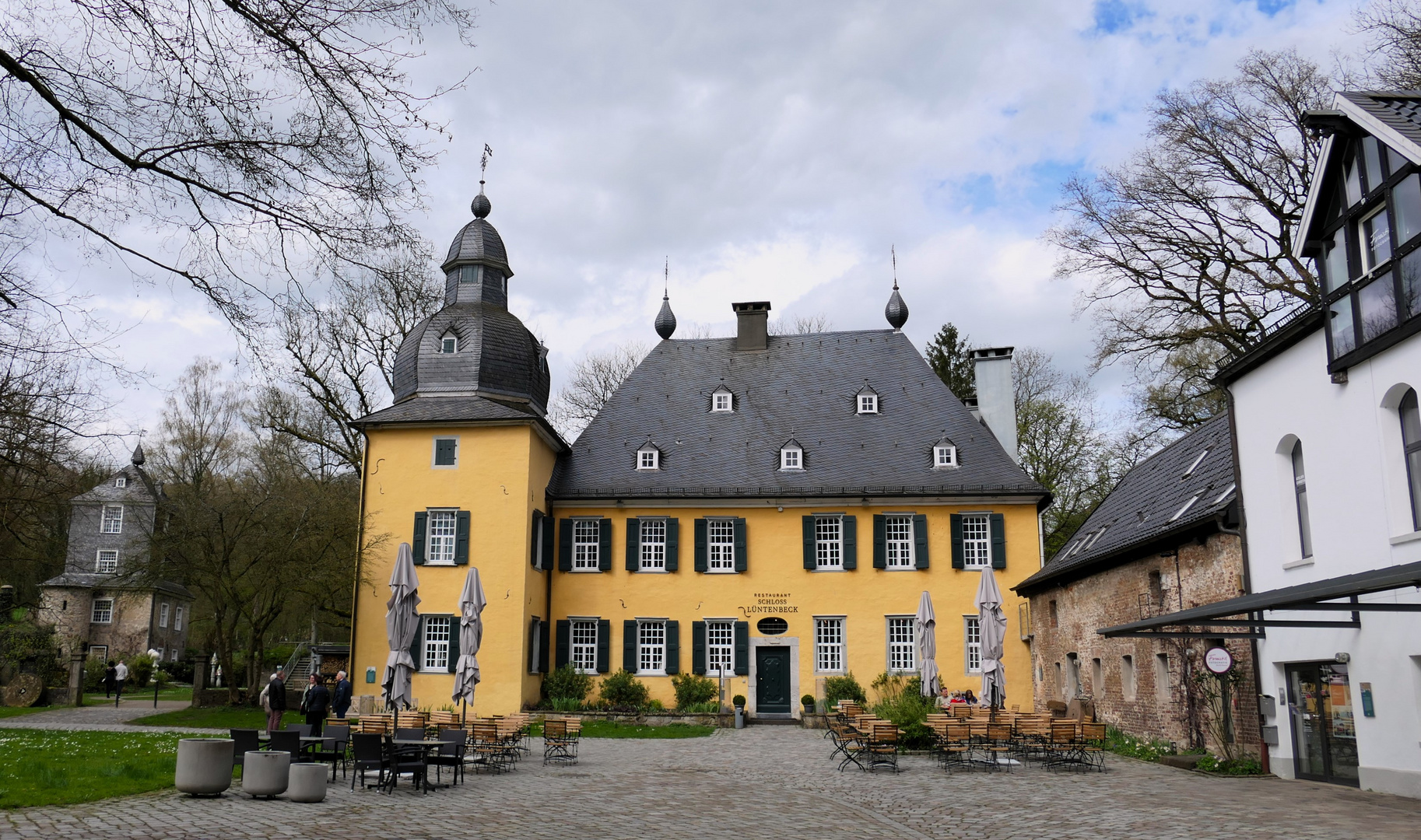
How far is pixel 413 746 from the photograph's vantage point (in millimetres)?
11500

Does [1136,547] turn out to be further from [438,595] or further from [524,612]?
[438,595]

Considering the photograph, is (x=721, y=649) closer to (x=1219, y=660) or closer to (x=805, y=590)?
(x=805, y=590)

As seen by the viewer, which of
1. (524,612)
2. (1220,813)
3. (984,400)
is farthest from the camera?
(984,400)

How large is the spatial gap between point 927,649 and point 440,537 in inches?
421

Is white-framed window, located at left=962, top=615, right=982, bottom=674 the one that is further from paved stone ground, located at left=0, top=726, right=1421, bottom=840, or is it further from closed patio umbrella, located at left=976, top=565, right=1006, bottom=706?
paved stone ground, located at left=0, top=726, right=1421, bottom=840

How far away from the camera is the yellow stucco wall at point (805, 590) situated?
23.7 meters

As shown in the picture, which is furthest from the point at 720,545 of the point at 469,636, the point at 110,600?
the point at 110,600

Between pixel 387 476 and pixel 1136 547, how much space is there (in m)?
15.3

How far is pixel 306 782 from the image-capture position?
391 inches

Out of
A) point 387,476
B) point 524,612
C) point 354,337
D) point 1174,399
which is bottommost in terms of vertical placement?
point 524,612

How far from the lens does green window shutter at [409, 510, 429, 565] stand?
22906 millimetres

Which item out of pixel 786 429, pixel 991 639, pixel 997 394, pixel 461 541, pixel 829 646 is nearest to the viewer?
pixel 991 639

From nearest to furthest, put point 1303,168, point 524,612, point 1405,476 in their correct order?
1. point 1405,476
2. point 1303,168
3. point 524,612

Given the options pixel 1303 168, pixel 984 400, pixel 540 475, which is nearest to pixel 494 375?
pixel 540 475
